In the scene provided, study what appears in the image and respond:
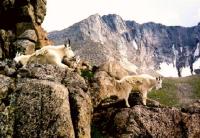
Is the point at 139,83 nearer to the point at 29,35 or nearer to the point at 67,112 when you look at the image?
the point at 67,112

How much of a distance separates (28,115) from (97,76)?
12.9m

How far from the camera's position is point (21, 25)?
62.9 m

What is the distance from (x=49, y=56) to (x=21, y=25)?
103 ft

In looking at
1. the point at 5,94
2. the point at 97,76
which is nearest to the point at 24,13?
the point at 97,76

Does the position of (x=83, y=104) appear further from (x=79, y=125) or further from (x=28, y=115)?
(x=28, y=115)

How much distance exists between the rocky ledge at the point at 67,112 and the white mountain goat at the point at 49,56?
5.06ft

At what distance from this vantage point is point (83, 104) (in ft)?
92.4

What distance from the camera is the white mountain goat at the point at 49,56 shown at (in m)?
32.4

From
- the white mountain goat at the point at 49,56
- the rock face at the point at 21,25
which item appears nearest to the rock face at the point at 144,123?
the white mountain goat at the point at 49,56

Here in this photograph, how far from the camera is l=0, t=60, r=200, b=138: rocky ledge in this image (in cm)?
2638

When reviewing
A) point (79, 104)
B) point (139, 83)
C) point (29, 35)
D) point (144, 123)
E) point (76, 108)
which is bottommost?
point (144, 123)

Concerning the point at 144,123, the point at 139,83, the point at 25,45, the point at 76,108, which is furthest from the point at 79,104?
the point at 25,45

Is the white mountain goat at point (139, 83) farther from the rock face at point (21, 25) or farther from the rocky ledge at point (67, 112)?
the rock face at point (21, 25)

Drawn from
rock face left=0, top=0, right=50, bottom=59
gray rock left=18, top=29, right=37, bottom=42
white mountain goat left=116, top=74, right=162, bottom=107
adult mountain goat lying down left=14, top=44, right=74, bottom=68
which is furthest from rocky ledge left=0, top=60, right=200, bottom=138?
gray rock left=18, top=29, right=37, bottom=42
